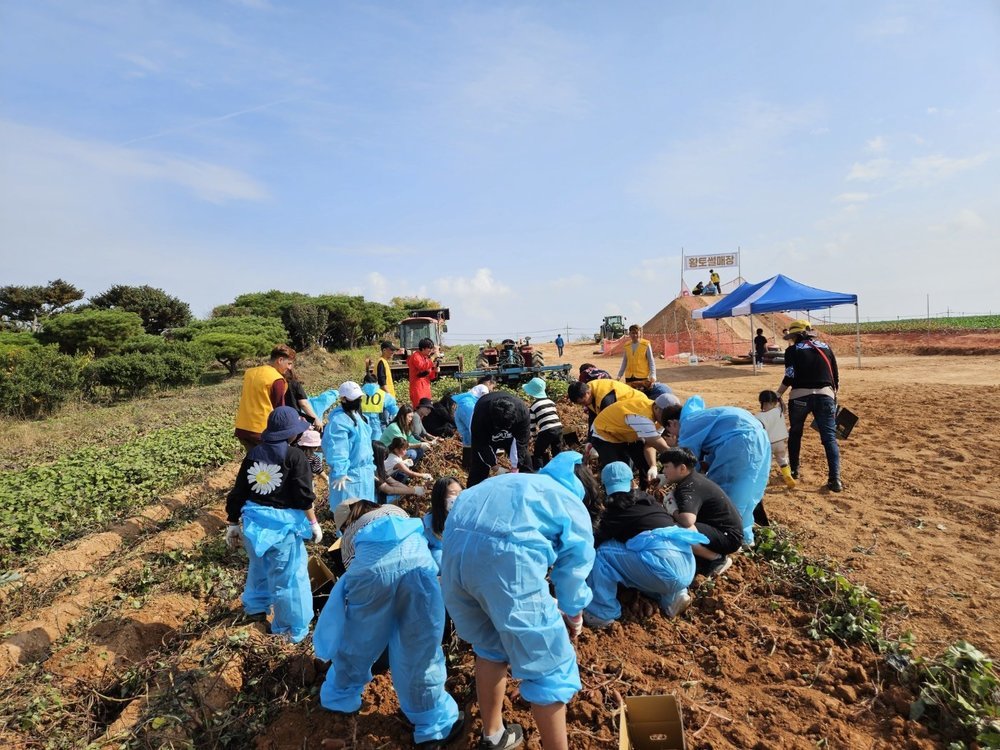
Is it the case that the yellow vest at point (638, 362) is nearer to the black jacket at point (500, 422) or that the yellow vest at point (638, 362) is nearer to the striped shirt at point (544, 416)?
the striped shirt at point (544, 416)

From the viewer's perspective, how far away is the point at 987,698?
2.52m

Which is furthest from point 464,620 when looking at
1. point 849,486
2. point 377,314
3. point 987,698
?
point 377,314

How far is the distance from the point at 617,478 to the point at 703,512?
2.32ft

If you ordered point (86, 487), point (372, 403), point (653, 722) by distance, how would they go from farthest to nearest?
1. point (86, 487)
2. point (372, 403)
3. point (653, 722)

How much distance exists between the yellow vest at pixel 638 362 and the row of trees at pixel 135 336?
13854 mm

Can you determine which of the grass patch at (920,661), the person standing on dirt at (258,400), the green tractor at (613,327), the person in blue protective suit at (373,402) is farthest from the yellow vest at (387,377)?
the green tractor at (613,327)

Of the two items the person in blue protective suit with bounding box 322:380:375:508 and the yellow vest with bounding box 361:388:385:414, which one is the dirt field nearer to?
the person in blue protective suit with bounding box 322:380:375:508

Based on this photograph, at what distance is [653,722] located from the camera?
2463 mm

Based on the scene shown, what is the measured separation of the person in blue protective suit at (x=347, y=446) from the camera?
4.66 metres

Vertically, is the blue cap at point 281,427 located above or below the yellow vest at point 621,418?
above

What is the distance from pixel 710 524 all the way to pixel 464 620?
2080mm

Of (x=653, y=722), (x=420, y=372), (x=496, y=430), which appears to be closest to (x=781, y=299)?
(x=420, y=372)

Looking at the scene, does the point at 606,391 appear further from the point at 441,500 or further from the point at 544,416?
the point at 441,500

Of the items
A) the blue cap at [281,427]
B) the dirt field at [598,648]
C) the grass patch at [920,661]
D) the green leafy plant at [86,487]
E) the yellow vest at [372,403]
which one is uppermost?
the blue cap at [281,427]
